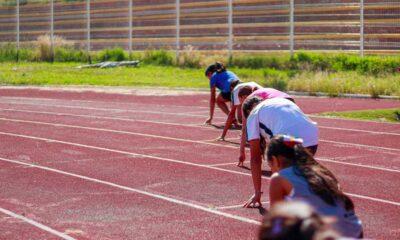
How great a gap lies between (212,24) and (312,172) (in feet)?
119

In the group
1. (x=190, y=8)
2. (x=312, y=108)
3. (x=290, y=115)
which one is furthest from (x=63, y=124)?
(x=190, y=8)

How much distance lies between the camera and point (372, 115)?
21812 millimetres

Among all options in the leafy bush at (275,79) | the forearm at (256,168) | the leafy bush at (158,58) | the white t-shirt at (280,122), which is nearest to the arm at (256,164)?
the forearm at (256,168)

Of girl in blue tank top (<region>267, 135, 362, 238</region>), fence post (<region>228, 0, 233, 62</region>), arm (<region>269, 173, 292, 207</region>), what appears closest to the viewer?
girl in blue tank top (<region>267, 135, 362, 238</region>)

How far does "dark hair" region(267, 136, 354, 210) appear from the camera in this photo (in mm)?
5688

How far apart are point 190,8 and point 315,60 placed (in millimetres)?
10027

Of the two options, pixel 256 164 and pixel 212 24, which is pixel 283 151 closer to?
pixel 256 164

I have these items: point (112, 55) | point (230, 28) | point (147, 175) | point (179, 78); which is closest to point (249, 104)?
point (147, 175)

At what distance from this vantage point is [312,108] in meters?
24.1

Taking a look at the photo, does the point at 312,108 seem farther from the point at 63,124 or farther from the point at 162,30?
the point at 162,30

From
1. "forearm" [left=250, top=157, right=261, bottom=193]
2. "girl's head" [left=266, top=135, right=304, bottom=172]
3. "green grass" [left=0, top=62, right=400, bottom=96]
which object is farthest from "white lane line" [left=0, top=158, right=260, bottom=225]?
"green grass" [left=0, top=62, right=400, bottom=96]

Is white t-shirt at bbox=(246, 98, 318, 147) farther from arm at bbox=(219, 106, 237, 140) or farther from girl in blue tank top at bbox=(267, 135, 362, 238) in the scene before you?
arm at bbox=(219, 106, 237, 140)

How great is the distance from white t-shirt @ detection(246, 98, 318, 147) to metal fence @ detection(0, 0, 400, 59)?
26.0 m

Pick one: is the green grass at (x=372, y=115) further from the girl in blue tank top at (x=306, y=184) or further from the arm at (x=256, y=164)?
the girl in blue tank top at (x=306, y=184)
